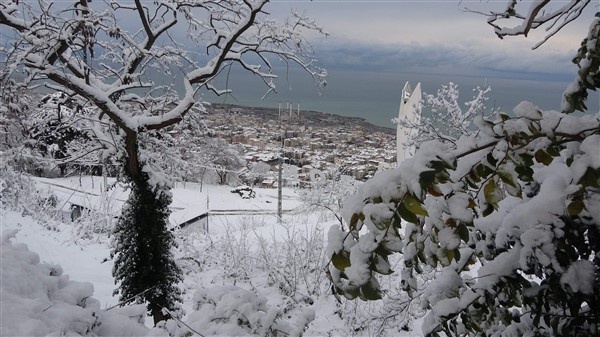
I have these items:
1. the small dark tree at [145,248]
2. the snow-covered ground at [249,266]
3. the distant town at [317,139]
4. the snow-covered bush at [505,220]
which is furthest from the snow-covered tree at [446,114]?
the snow-covered bush at [505,220]

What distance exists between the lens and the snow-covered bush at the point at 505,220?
28.9 inches

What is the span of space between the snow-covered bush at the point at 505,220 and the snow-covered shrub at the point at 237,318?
1.17 meters

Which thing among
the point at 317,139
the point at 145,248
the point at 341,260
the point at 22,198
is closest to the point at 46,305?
the point at 341,260

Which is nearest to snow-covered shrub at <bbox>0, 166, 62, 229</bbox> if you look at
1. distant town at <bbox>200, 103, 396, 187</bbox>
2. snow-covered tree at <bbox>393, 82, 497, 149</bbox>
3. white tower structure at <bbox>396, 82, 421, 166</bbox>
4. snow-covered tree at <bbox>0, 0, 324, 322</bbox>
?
snow-covered tree at <bbox>0, 0, 324, 322</bbox>

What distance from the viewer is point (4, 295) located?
1825 millimetres

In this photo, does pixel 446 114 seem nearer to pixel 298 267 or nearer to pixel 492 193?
pixel 298 267

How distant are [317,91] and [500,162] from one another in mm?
5787

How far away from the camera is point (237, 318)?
2.06m

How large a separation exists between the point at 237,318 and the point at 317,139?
2036 centimetres

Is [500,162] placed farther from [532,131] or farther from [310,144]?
[310,144]

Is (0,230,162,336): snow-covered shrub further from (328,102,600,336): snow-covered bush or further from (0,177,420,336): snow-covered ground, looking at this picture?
(0,177,420,336): snow-covered ground

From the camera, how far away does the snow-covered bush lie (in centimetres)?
73

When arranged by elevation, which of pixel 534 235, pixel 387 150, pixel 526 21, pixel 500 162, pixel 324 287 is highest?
pixel 526 21

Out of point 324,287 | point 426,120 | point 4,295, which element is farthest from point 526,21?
point 426,120
